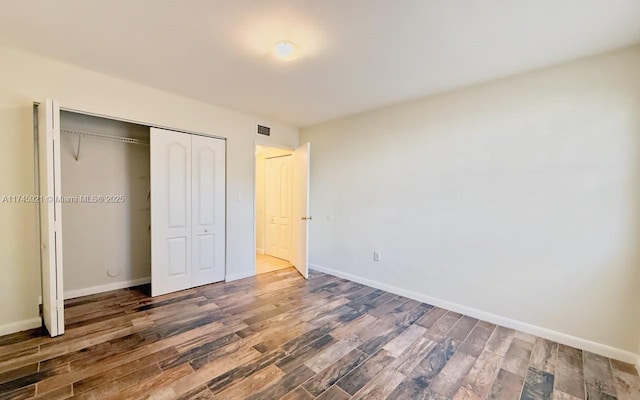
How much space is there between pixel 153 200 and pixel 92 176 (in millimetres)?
924

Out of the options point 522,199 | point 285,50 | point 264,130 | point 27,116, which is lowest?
point 522,199

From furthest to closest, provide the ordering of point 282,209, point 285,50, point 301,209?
point 282,209 < point 301,209 < point 285,50

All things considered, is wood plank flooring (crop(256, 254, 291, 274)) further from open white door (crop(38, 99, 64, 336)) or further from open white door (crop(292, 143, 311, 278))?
open white door (crop(38, 99, 64, 336))

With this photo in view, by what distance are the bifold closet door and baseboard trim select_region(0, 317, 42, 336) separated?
42.4 inches

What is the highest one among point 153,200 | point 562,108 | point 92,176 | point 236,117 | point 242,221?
point 236,117

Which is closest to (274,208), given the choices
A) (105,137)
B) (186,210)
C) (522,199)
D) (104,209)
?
(186,210)

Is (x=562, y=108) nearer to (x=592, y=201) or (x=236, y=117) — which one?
(x=592, y=201)

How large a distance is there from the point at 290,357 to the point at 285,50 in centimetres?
261

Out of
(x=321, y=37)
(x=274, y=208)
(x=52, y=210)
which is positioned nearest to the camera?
(x=321, y=37)

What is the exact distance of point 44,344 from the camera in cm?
241

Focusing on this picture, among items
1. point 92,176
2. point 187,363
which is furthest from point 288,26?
point 92,176

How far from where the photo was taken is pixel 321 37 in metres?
2.23

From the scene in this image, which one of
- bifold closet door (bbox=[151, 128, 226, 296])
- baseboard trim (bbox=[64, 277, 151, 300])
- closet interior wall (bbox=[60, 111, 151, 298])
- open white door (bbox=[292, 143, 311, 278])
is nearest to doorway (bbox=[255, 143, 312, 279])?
open white door (bbox=[292, 143, 311, 278])

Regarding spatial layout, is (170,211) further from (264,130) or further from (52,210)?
(264,130)
